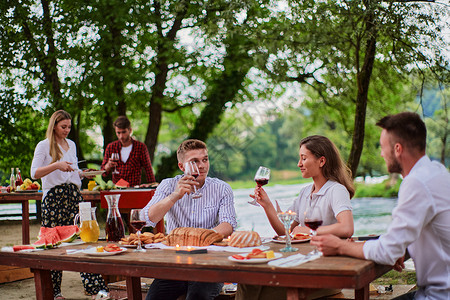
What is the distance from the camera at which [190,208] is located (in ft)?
10.7

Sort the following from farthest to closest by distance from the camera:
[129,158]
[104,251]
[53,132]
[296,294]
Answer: [129,158]
[53,132]
[104,251]
[296,294]

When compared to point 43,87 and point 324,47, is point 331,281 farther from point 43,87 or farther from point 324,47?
point 43,87

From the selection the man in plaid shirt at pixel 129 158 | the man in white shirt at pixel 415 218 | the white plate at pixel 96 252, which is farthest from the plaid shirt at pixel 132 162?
the man in white shirt at pixel 415 218

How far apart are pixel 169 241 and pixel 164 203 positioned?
356 mm

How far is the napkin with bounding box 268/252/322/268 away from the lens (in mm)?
2035

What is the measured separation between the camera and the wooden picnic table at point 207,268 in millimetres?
1928

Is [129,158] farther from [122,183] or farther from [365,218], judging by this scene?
[365,218]

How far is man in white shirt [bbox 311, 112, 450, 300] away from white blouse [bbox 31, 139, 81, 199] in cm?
309

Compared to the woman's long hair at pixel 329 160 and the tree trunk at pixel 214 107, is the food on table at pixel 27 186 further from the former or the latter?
the tree trunk at pixel 214 107

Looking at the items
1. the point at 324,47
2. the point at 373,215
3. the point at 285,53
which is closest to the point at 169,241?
the point at 324,47

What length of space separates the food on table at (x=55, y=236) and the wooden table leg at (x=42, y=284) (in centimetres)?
14

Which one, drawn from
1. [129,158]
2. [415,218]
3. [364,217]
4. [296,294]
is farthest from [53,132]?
[364,217]

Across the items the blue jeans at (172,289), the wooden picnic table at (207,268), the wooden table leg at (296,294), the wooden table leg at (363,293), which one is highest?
the wooden picnic table at (207,268)

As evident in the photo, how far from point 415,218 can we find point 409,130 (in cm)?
37
